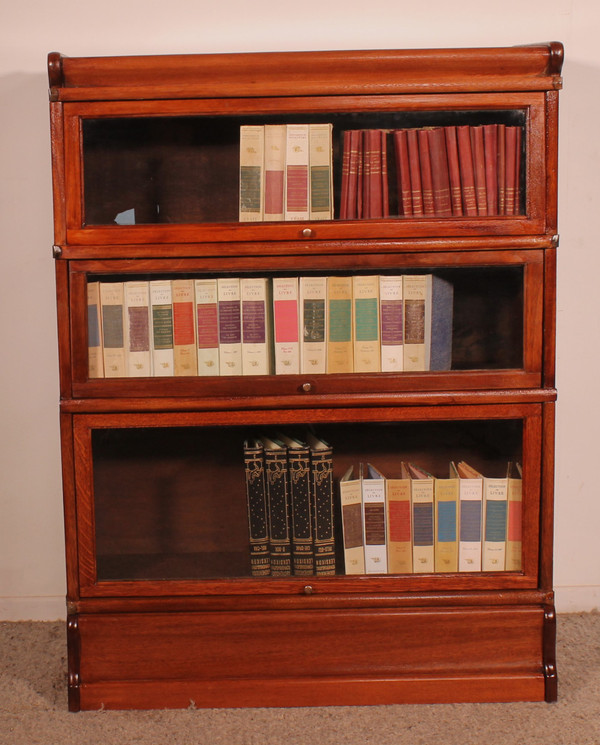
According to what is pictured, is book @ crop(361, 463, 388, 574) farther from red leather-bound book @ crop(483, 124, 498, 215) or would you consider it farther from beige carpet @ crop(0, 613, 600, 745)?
red leather-bound book @ crop(483, 124, 498, 215)

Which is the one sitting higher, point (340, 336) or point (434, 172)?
point (434, 172)

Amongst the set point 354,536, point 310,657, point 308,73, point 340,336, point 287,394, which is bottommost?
point 310,657

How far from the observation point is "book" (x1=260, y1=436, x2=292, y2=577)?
5.46 feet

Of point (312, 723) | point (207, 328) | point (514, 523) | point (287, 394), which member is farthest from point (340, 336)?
point (312, 723)

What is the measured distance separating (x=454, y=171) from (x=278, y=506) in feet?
3.03

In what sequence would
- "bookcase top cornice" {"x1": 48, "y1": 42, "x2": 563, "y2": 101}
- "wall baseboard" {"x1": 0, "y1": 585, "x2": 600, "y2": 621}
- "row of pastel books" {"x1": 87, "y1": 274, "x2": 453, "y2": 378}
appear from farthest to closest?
"wall baseboard" {"x1": 0, "y1": 585, "x2": 600, "y2": 621} < "row of pastel books" {"x1": 87, "y1": 274, "x2": 453, "y2": 378} < "bookcase top cornice" {"x1": 48, "y1": 42, "x2": 563, "y2": 101}

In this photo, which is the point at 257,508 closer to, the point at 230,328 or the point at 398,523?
the point at 398,523

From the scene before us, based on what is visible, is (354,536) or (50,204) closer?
(354,536)

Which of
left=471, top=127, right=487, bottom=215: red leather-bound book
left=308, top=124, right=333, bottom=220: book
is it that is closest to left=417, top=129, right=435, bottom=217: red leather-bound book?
left=471, top=127, right=487, bottom=215: red leather-bound book

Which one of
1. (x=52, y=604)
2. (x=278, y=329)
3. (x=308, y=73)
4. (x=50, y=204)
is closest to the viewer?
(x=308, y=73)

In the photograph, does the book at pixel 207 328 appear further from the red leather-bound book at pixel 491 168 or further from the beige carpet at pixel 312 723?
the beige carpet at pixel 312 723

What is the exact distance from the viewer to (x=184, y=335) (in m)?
1.64

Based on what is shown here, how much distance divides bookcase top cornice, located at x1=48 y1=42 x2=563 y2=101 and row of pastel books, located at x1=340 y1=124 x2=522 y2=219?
101 millimetres

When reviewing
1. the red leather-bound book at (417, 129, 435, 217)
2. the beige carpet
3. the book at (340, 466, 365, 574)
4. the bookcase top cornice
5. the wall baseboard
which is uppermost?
the bookcase top cornice
